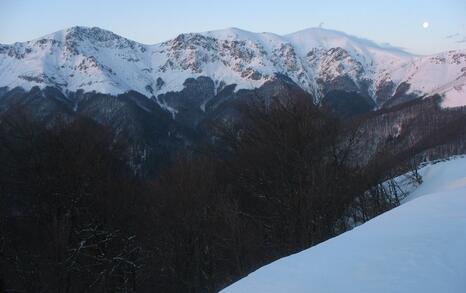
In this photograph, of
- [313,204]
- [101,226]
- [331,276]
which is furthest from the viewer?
[101,226]

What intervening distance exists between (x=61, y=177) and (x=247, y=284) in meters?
12.7

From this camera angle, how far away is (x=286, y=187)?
61.3 ft

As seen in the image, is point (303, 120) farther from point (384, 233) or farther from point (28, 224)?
point (28, 224)

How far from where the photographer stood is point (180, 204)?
Answer: 22641mm

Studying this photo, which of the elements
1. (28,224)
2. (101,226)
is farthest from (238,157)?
(28,224)

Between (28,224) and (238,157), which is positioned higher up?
(238,157)

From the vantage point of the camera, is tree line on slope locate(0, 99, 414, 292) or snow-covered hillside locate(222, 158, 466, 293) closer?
snow-covered hillside locate(222, 158, 466, 293)

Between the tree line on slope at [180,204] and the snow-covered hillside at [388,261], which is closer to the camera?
the snow-covered hillside at [388,261]

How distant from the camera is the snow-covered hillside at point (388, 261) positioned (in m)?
7.17

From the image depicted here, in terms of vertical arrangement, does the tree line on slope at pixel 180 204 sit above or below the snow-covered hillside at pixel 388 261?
below

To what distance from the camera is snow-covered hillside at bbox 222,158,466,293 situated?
7172 millimetres

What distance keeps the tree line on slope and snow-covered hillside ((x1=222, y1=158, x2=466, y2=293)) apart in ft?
24.7

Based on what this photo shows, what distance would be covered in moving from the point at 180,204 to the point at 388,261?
15.3m

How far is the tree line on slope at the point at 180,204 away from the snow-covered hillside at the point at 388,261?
7.52 metres
